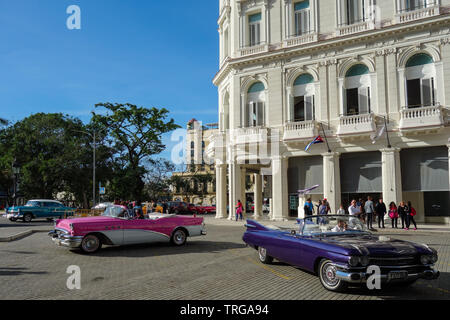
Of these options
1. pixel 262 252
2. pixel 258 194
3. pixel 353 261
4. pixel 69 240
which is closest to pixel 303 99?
pixel 258 194

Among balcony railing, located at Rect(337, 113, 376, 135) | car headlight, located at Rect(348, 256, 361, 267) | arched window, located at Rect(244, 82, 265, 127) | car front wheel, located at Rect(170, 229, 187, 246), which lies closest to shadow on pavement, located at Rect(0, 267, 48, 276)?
car front wheel, located at Rect(170, 229, 187, 246)

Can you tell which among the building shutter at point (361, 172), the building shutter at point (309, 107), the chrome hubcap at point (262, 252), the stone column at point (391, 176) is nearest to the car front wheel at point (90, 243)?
the chrome hubcap at point (262, 252)

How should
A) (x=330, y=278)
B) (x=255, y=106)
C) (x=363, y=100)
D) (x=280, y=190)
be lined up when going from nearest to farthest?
(x=330, y=278) < (x=363, y=100) < (x=280, y=190) < (x=255, y=106)

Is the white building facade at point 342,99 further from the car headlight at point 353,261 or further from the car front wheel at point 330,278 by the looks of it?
the car headlight at point 353,261

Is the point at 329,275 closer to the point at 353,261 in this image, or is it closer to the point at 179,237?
the point at 353,261

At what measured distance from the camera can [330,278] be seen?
258 inches

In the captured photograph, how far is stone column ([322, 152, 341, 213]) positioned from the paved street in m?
12.2

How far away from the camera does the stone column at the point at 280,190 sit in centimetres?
2553

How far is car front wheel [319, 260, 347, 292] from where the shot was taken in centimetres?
638

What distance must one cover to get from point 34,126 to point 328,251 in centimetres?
4572

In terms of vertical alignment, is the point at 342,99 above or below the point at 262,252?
above

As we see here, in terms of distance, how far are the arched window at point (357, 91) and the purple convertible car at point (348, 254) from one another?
1737 centimetres

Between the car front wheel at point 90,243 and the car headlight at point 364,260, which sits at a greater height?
the car headlight at point 364,260

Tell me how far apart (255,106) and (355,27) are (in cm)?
838
